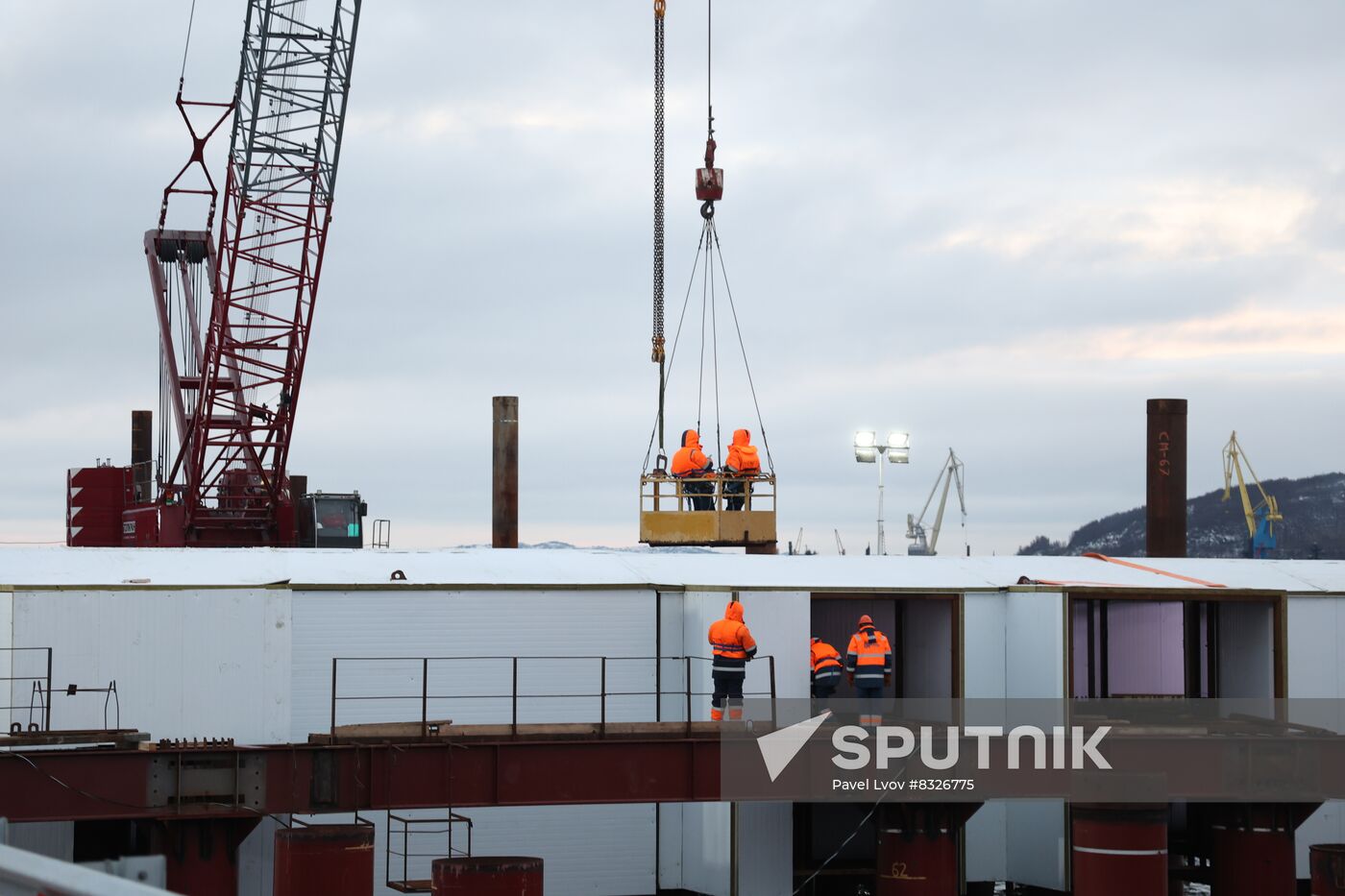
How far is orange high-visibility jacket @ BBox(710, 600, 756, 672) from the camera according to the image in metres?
25.1

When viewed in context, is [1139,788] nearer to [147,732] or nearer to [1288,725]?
[1288,725]

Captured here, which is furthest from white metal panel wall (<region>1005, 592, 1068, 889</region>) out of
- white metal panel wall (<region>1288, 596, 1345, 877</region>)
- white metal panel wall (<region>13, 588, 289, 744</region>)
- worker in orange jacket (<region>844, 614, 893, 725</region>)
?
white metal panel wall (<region>13, 588, 289, 744</region>)

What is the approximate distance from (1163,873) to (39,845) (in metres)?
17.7

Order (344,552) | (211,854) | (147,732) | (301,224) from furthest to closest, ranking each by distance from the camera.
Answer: (301,224) < (344,552) < (147,732) < (211,854)

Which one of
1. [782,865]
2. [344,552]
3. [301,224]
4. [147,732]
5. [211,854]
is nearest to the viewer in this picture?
[211,854]

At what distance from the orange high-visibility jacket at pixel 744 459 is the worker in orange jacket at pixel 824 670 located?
8545 millimetres

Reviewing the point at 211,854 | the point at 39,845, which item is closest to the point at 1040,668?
the point at 211,854

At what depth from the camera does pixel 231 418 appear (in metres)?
50.1

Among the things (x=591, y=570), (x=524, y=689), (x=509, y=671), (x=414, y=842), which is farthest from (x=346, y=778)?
(x=591, y=570)

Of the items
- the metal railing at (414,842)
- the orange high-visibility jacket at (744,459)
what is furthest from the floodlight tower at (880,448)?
the metal railing at (414,842)

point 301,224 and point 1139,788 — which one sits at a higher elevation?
point 301,224

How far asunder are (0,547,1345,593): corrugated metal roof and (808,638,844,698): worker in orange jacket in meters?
1.42

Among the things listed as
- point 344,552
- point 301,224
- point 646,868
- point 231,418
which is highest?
point 301,224

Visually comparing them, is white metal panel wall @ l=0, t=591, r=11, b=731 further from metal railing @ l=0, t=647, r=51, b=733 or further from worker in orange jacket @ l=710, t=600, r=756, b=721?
worker in orange jacket @ l=710, t=600, r=756, b=721
